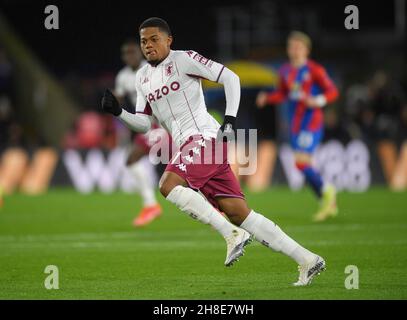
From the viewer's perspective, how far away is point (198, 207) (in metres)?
8.38

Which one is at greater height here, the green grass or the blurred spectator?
the blurred spectator

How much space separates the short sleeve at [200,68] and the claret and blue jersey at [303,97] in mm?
6244

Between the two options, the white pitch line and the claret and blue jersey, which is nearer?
the white pitch line

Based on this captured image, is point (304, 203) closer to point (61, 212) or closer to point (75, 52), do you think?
point (61, 212)

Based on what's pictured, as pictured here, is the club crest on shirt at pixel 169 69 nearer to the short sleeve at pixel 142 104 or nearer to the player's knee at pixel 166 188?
the short sleeve at pixel 142 104

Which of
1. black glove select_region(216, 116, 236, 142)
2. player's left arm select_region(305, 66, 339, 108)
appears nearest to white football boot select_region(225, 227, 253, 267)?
black glove select_region(216, 116, 236, 142)

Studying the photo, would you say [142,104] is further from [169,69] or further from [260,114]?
[260,114]

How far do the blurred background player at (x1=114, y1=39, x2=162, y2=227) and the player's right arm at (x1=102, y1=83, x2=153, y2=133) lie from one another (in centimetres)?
506

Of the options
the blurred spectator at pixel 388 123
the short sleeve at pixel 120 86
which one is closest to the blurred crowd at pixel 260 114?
the blurred spectator at pixel 388 123

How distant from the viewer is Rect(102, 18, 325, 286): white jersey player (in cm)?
835

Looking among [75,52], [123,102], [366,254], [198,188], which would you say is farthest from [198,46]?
[198,188]

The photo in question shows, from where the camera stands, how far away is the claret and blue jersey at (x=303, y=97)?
1502 centimetres

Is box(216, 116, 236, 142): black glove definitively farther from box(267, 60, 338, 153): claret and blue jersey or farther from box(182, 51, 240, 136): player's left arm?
box(267, 60, 338, 153): claret and blue jersey

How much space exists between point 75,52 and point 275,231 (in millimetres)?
22445
